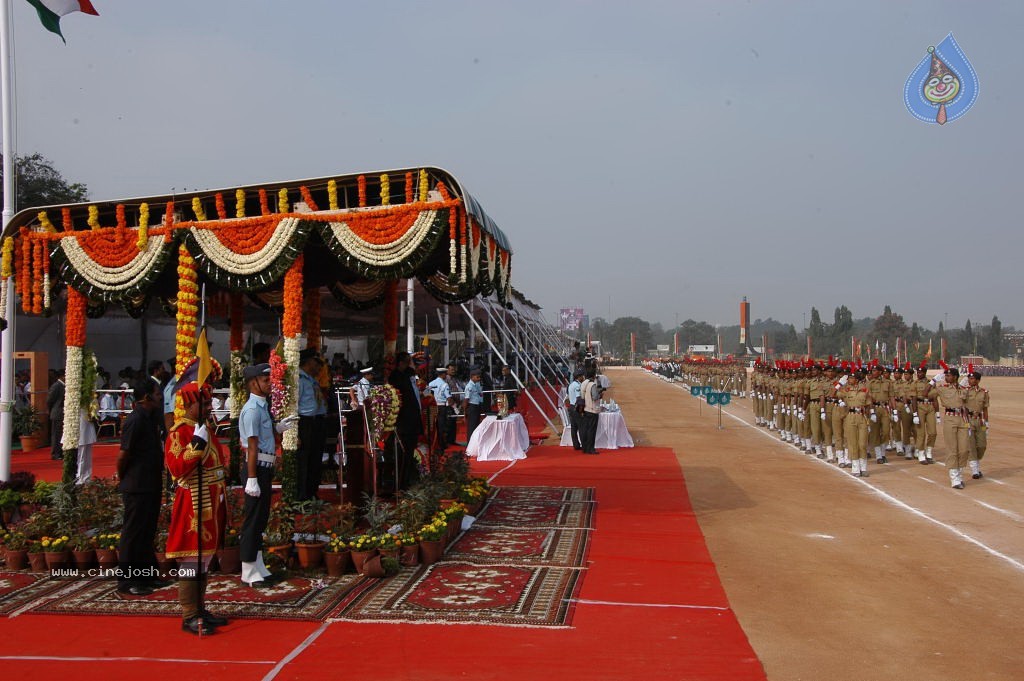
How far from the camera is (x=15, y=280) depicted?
825 cm

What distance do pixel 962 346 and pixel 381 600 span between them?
95.9 meters

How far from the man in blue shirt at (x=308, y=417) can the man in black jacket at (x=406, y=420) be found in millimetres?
789

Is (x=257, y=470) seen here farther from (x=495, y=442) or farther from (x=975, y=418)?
(x=975, y=418)

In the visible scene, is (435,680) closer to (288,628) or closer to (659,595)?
(288,628)

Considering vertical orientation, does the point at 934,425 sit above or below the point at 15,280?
below

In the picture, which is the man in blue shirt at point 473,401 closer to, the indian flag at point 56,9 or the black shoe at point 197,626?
the indian flag at point 56,9

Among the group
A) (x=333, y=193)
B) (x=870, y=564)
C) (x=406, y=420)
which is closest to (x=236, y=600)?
(x=406, y=420)

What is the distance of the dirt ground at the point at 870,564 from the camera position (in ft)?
14.9

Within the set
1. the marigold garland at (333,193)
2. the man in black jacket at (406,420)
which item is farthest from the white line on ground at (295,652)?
the marigold garland at (333,193)

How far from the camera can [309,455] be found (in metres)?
7.66

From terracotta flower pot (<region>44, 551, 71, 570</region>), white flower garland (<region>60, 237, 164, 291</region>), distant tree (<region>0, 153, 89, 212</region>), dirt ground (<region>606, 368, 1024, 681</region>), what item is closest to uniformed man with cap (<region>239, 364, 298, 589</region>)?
terracotta flower pot (<region>44, 551, 71, 570</region>)

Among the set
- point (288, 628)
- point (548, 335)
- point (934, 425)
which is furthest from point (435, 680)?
point (548, 335)

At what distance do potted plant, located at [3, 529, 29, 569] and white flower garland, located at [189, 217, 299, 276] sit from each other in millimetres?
2790

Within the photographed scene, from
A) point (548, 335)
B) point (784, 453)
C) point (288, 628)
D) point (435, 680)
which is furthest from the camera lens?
point (548, 335)
